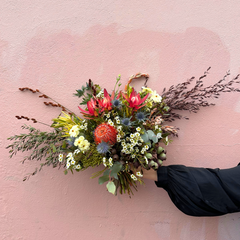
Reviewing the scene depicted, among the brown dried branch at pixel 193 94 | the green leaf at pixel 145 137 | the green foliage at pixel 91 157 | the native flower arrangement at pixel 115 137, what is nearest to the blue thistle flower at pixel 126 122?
the native flower arrangement at pixel 115 137

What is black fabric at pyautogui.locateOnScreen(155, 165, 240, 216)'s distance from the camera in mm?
1081

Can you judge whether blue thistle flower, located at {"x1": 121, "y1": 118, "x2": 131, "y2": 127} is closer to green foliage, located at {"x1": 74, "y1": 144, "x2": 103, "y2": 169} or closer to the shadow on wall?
green foliage, located at {"x1": 74, "y1": 144, "x2": 103, "y2": 169}

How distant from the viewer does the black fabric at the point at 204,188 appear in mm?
1081

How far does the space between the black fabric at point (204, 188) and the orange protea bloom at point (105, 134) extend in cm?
42

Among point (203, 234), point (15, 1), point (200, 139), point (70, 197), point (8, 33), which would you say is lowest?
point (203, 234)

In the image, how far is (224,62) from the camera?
4.44 ft

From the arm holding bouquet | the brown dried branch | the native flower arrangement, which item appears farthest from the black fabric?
the brown dried branch

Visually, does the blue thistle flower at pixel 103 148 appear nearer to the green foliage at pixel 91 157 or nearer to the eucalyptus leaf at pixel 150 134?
the green foliage at pixel 91 157

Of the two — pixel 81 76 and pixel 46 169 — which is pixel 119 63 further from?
pixel 46 169

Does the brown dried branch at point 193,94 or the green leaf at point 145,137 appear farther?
the brown dried branch at point 193,94

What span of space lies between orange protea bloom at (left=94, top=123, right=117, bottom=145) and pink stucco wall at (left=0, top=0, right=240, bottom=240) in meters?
0.47

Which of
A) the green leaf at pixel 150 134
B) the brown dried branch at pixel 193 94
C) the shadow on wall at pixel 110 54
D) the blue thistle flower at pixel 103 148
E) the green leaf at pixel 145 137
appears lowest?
the blue thistle flower at pixel 103 148

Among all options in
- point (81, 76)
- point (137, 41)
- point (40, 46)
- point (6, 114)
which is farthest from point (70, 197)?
point (137, 41)

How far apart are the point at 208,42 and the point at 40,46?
1310mm
